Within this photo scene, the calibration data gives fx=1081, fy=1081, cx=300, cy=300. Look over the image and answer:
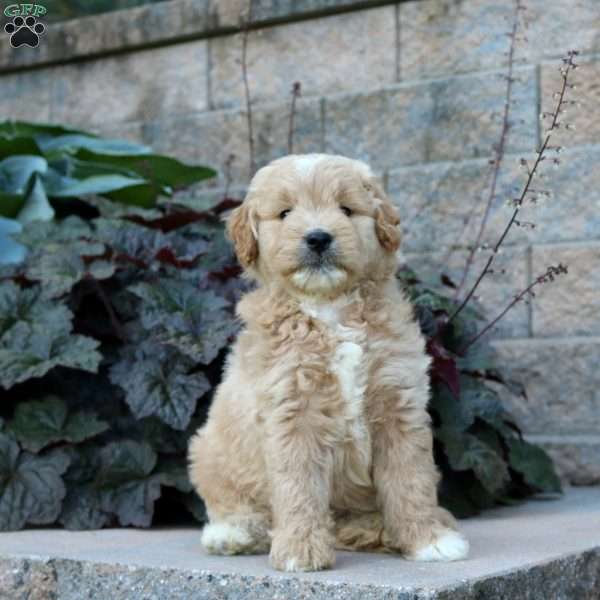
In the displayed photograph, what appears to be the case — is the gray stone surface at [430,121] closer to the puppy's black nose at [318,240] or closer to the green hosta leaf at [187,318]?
the green hosta leaf at [187,318]

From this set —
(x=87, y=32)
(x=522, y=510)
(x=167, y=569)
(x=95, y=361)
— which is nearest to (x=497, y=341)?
(x=522, y=510)

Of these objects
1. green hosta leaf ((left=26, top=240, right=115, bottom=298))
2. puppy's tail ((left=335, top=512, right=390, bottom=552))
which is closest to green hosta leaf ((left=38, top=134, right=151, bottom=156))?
green hosta leaf ((left=26, top=240, right=115, bottom=298))

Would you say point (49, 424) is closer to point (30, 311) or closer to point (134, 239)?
point (30, 311)

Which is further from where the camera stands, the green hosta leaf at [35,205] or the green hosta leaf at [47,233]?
the green hosta leaf at [35,205]

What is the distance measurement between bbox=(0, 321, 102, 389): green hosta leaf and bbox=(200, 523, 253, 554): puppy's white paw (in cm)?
114

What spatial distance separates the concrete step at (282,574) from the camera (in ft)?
9.96

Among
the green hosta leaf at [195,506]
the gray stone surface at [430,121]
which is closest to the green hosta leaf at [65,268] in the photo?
the green hosta leaf at [195,506]

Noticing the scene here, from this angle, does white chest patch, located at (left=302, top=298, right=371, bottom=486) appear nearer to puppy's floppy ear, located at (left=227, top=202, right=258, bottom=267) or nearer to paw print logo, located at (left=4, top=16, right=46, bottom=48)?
puppy's floppy ear, located at (left=227, top=202, right=258, bottom=267)

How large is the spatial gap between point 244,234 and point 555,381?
8.36 ft

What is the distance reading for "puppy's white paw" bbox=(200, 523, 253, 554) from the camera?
3592 millimetres

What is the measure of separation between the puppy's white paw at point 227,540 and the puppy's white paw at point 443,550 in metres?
0.57

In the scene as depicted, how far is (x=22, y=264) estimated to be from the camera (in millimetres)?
5250

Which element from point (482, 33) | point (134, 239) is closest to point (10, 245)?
point (134, 239)

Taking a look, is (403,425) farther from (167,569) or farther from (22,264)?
(22,264)
